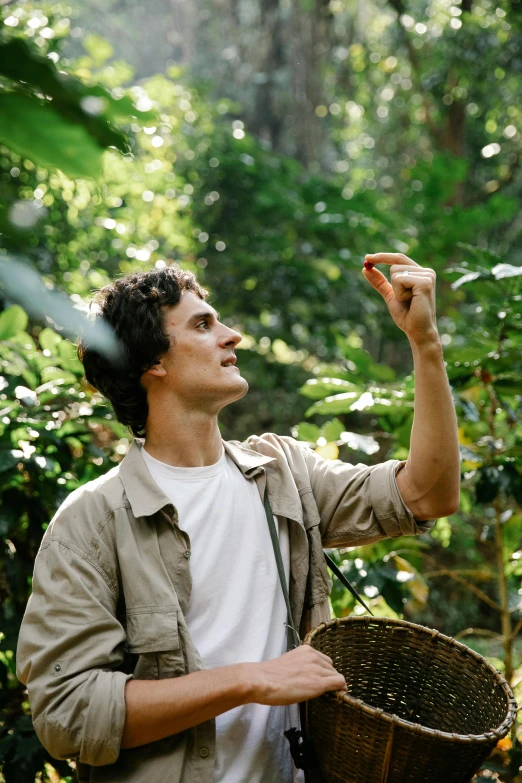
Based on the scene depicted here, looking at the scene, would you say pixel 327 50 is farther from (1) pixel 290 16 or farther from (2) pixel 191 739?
(2) pixel 191 739

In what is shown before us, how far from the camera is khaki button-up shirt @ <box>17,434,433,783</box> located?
3.93ft

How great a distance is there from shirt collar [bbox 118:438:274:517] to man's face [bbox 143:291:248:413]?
0.50 feet

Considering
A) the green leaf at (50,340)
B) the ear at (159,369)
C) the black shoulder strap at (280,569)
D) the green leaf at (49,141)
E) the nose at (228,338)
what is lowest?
the black shoulder strap at (280,569)

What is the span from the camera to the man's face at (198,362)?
1.65 m

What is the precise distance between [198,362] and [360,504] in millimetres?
519

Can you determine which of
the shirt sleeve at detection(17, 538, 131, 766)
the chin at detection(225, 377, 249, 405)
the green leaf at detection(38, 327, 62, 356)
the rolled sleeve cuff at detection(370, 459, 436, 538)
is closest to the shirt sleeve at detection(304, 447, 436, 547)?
the rolled sleeve cuff at detection(370, 459, 436, 538)

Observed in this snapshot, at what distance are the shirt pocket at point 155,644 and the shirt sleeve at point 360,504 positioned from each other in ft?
1.65

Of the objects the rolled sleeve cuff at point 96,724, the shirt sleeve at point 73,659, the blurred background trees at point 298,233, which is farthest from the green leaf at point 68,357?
the rolled sleeve cuff at point 96,724

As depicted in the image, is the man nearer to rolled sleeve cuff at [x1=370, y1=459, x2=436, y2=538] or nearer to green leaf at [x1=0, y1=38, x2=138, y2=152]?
rolled sleeve cuff at [x1=370, y1=459, x2=436, y2=538]

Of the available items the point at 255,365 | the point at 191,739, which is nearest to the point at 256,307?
the point at 255,365

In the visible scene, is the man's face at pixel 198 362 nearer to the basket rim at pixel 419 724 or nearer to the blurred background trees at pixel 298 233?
the blurred background trees at pixel 298 233

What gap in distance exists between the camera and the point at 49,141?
13.6 inches

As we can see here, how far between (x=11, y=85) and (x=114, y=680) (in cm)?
105

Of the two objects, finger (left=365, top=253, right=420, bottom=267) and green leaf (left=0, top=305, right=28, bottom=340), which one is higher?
finger (left=365, top=253, right=420, bottom=267)
